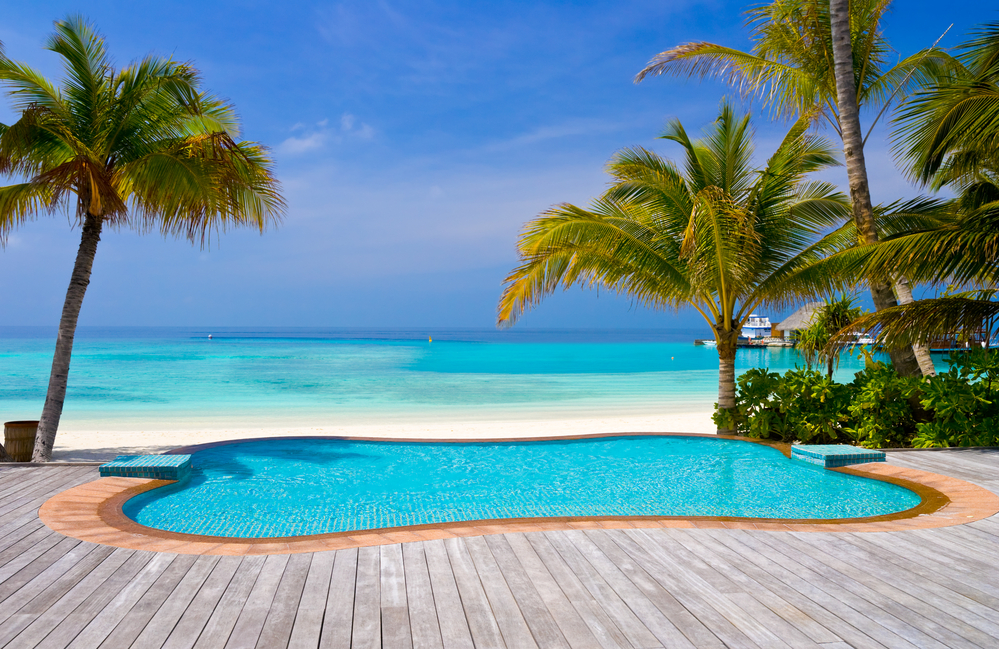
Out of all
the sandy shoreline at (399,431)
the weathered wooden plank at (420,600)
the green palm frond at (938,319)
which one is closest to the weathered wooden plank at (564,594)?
the weathered wooden plank at (420,600)

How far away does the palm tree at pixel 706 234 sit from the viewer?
7926 millimetres

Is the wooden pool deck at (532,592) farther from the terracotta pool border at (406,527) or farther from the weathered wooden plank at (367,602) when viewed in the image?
the terracotta pool border at (406,527)

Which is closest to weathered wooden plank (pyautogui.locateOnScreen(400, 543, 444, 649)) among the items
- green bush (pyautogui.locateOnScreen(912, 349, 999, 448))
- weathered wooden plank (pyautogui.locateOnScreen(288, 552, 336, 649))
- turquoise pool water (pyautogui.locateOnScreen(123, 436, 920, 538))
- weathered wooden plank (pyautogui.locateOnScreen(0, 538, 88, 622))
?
weathered wooden plank (pyautogui.locateOnScreen(288, 552, 336, 649))

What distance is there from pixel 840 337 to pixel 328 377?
22.5 m

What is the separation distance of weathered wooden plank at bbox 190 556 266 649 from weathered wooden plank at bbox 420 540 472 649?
0.83m

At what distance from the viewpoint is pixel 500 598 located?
9.18 ft

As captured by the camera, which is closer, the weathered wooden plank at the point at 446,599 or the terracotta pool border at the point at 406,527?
the weathered wooden plank at the point at 446,599

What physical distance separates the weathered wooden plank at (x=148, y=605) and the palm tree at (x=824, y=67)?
7.91 metres

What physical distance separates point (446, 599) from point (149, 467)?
4.11 meters

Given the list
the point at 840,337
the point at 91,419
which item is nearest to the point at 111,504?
the point at 840,337

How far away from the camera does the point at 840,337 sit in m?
6.96

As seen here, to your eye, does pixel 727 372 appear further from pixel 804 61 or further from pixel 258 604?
pixel 258 604

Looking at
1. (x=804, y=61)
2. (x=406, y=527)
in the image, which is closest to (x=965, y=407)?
(x=804, y=61)

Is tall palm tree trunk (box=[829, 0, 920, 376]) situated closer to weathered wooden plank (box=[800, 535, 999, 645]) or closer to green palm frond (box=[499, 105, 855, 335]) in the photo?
green palm frond (box=[499, 105, 855, 335])
